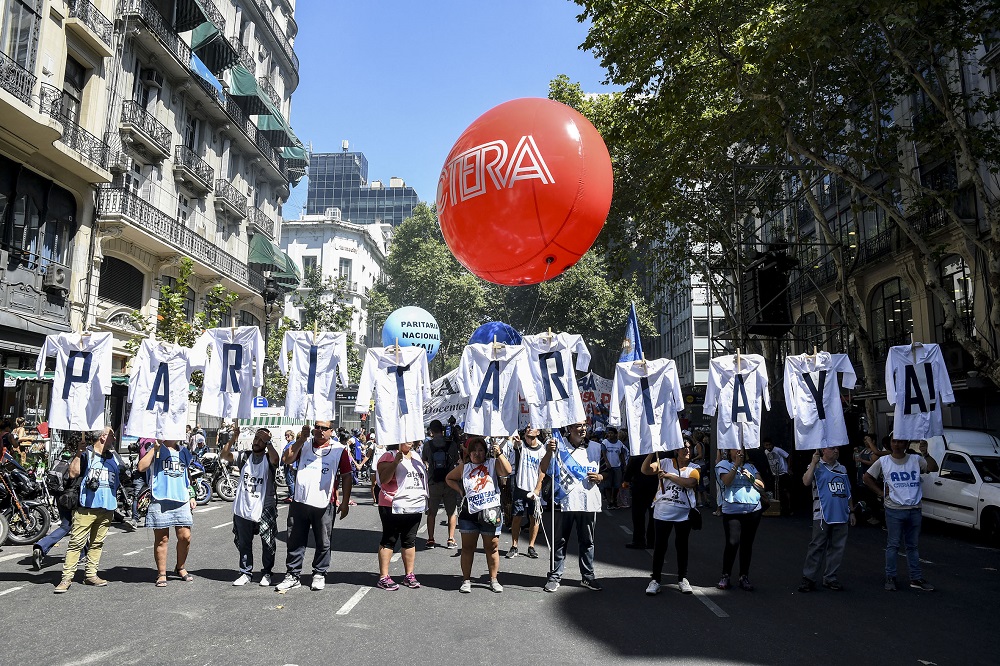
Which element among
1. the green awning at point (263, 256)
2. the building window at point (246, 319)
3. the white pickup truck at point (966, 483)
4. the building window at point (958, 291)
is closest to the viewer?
the white pickup truck at point (966, 483)

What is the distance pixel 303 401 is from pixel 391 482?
1.55 m

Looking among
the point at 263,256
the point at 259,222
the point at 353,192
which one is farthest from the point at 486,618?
the point at 353,192

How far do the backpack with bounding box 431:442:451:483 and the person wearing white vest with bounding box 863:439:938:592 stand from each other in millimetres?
6750

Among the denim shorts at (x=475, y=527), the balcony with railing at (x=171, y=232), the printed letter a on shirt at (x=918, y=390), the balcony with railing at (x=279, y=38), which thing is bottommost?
the denim shorts at (x=475, y=527)

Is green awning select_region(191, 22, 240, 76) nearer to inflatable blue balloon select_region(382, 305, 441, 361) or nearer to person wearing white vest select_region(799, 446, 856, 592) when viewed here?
inflatable blue balloon select_region(382, 305, 441, 361)

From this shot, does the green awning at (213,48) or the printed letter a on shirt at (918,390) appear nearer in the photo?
the printed letter a on shirt at (918,390)

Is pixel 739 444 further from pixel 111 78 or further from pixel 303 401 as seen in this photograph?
pixel 111 78

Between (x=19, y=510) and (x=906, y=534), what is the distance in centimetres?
1264

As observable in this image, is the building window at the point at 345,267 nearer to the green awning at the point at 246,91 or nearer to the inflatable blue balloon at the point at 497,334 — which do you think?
the green awning at the point at 246,91

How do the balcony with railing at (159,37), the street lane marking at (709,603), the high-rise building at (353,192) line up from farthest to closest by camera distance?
the high-rise building at (353,192) → the balcony with railing at (159,37) → the street lane marking at (709,603)

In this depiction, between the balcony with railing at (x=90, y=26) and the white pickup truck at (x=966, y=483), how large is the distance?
25.0m

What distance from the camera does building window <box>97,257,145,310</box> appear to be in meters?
23.4

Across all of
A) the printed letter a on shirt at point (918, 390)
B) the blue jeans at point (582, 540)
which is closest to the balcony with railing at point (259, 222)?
the blue jeans at point (582, 540)

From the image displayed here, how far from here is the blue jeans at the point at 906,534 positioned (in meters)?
8.75
